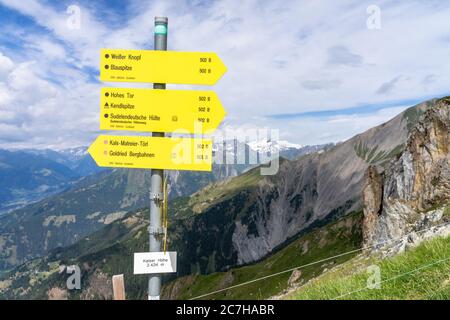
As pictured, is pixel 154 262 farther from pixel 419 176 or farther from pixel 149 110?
pixel 419 176

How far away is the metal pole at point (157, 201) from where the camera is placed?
9469mm

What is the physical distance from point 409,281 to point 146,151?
6005 millimetres

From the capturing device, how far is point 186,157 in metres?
9.38

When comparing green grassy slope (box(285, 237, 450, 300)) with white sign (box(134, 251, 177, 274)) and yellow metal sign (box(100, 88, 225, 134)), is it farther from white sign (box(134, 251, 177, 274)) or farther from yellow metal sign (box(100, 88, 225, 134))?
yellow metal sign (box(100, 88, 225, 134))

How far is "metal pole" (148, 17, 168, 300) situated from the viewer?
9.47m

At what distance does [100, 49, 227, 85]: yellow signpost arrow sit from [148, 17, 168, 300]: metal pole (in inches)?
10.8

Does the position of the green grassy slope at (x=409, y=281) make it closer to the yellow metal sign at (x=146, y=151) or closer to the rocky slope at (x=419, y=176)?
the yellow metal sign at (x=146, y=151)

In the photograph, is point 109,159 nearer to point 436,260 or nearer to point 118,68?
point 118,68

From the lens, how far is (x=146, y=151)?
375 inches
